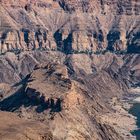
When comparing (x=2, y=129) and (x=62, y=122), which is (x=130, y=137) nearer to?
(x=62, y=122)

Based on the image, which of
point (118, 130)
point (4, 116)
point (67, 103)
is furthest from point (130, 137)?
point (4, 116)

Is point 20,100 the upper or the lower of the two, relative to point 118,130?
upper

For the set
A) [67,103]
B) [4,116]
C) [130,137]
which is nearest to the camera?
[4,116]

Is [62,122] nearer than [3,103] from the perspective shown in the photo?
Yes

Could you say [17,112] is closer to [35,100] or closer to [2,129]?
[35,100]

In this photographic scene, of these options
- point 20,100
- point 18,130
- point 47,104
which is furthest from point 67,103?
point 18,130

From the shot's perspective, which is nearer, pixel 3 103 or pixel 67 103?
pixel 67 103

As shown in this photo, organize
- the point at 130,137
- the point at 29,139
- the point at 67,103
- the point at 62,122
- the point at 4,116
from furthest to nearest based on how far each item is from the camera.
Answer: the point at 130,137
the point at 67,103
the point at 62,122
the point at 4,116
the point at 29,139

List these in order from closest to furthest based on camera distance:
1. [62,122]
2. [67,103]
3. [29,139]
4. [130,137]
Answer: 1. [29,139]
2. [62,122]
3. [67,103]
4. [130,137]

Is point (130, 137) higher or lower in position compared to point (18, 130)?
lower
